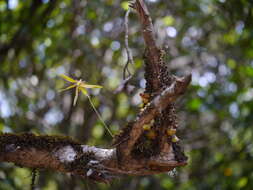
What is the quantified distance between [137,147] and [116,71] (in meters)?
2.63

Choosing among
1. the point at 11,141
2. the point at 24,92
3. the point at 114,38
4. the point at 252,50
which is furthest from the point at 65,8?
the point at 11,141

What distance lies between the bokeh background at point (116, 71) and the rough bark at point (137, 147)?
1439mm

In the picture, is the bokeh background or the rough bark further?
the bokeh background

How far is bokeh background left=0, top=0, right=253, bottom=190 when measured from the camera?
3.14 meters

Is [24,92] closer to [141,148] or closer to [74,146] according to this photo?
[74,146]

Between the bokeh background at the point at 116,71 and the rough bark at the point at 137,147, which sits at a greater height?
the bokeh background at the point at 116,71

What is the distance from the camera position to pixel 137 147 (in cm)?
128

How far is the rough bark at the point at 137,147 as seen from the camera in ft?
3.93

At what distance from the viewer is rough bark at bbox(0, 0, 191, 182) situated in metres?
1.20

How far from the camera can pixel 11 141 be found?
4.88 ft

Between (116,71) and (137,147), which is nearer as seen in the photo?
(137,147)

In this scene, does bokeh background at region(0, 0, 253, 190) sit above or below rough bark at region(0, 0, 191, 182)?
above

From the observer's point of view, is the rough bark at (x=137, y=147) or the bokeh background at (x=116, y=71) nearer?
the rough bark at (x=137, y=147)

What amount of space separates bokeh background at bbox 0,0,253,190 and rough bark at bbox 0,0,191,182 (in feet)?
4.72
